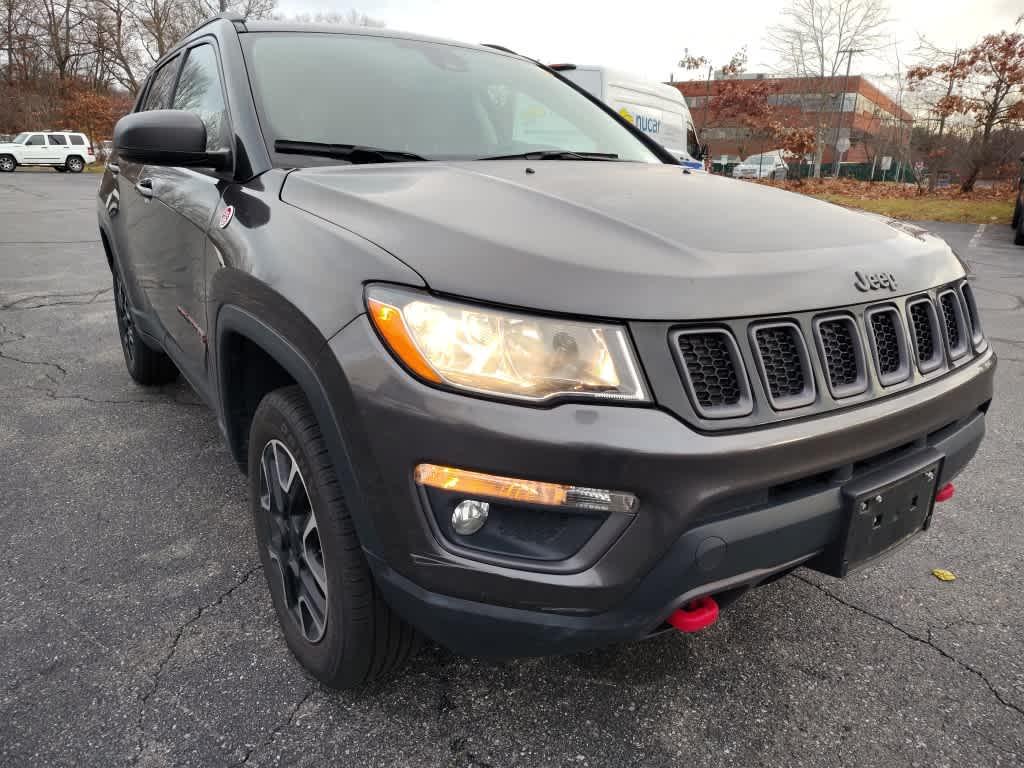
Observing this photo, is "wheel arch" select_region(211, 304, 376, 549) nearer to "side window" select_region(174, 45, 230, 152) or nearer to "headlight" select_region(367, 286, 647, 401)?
"headlight" select_region(367, 286, 647, 401)

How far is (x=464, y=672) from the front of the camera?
193cm

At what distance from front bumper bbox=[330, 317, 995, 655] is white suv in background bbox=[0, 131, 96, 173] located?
38.4m

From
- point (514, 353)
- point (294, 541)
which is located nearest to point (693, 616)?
point (514, 353)

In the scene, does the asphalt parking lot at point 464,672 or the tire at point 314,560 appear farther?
the asphalt parking lot at point 464,672

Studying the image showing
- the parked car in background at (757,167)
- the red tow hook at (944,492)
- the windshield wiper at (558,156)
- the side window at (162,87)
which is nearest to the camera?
the red tow hook at (944,492)

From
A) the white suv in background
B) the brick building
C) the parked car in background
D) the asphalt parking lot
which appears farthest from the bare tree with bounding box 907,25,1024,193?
the white suv in background

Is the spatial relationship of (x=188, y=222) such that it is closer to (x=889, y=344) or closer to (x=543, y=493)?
(x=543, y=493)

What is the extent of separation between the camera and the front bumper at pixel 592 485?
1.26 meters

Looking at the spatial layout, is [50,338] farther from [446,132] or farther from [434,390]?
[434,390]

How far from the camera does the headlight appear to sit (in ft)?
4.28

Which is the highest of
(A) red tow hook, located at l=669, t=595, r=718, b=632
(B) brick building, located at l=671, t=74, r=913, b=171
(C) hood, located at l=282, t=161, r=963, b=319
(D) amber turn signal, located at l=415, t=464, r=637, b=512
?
(B) brick building, located at l=671, t=74, r=913, b=171

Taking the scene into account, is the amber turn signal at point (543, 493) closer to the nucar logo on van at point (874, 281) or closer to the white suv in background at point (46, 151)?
the nucar logo on van at point (874, 281)

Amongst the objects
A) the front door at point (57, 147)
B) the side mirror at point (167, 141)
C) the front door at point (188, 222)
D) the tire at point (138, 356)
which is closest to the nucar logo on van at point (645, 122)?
the tire at point (138, 356)

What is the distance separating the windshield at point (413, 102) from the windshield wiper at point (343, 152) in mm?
22
